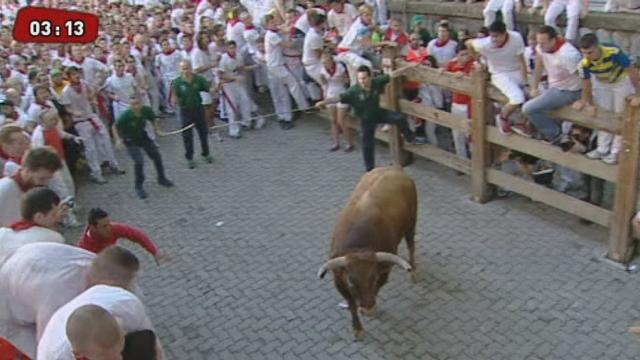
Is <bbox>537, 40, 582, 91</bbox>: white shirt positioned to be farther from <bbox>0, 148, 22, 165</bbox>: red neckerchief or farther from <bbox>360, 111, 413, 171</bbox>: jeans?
<bbox>0, 148, 22, 165</bbox>: red neckerchief

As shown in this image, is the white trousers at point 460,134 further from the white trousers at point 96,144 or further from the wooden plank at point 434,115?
the white trousers at point 96,144

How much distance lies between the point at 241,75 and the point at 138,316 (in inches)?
373

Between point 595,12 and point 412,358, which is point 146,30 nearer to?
point 595,12

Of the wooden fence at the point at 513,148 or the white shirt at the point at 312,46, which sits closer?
the wooden fence at the point at 513,148

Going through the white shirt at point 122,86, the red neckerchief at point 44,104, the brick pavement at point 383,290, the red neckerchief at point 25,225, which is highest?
the red neckerchief at point 25,225

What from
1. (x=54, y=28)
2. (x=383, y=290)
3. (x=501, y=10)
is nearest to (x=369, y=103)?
(x=383, y=290)

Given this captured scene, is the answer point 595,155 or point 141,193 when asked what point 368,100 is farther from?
point 141,193

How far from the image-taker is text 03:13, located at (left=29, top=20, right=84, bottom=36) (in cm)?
809

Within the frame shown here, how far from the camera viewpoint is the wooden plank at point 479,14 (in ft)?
35.1

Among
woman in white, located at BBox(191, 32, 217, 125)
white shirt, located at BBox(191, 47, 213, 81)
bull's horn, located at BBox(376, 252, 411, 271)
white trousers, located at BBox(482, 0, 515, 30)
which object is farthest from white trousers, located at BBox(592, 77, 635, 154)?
white shirt, located at BBox(191, 47, 213, 81)

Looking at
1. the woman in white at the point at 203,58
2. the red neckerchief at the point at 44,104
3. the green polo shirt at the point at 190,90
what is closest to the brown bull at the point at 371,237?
the green polo shirt at the point at 190,90

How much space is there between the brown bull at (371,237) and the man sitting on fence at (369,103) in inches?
99.2

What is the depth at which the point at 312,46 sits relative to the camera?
12.1 meters

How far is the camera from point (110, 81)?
39.2 feet
